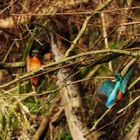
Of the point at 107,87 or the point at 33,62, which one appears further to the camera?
the point at 33,62

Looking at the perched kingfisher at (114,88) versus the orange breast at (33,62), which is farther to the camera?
the orange breast at (33,62)

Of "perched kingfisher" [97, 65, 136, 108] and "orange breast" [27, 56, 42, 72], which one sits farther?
"orange breast" [27, 56, 42, 72]

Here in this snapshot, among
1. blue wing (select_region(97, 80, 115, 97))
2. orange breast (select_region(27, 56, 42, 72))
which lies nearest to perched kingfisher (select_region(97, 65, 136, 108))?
blue wing (select_region(97, 80, 115, 97))

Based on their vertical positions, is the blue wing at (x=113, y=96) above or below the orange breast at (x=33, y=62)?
below

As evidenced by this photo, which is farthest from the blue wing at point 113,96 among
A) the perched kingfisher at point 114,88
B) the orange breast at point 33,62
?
the orange breast at point 33,62

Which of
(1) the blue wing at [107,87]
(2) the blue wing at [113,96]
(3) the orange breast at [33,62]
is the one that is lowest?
(2) the blue wing at [113,96]

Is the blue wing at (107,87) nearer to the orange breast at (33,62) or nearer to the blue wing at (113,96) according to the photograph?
the blue wing at (113,96)

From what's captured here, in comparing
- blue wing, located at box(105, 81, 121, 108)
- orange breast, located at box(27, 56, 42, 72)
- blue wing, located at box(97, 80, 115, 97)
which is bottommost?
blue wing, located at box(105, 81, 121, 108)

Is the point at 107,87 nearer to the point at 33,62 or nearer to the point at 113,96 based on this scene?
the point at 113,96

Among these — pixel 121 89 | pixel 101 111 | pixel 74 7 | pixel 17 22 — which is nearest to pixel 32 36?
pixel 17 22

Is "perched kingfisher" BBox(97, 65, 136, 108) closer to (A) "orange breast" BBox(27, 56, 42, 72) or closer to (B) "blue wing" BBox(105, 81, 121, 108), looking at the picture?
(B) "blue wing" BBox(105, 81, 121, 108)

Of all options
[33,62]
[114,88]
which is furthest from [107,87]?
[33,62]

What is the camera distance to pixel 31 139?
4820mm

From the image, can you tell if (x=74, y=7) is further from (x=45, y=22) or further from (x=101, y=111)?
(x=101, y=111)
